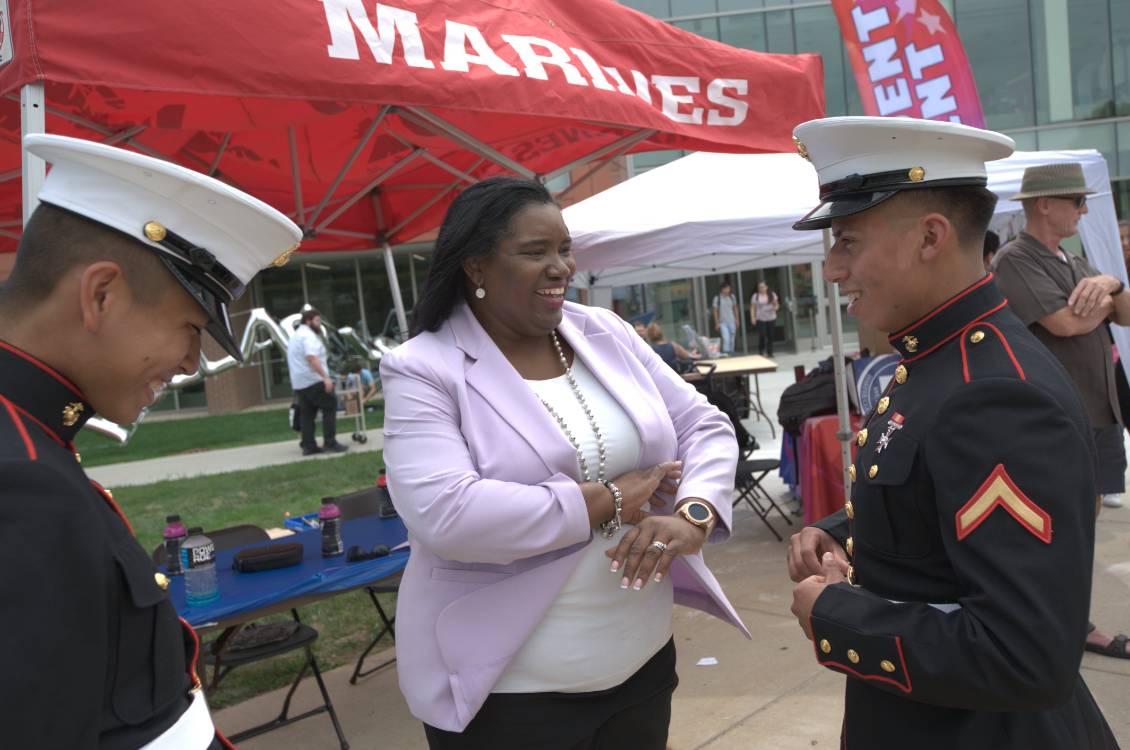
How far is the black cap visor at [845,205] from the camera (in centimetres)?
154

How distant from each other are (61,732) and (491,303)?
1363mm

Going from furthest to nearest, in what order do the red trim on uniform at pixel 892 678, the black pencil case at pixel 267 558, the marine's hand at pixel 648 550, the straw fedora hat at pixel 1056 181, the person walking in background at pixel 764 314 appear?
1. the person walking in background at pixel 764 314
2. the straw fedora hat at pixel 1056 181
3. the black pencil case at pixel 267 558
4. the marine's hand at pixel 648 550
5. the red trim on uniform at pixel 892 678

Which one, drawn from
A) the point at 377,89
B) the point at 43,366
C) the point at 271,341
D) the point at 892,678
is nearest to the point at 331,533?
the point at 377,89

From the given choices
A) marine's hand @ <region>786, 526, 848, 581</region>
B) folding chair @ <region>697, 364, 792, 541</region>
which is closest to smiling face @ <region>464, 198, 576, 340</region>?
marine's hand @ <region>786, 526, 848, 581</region>

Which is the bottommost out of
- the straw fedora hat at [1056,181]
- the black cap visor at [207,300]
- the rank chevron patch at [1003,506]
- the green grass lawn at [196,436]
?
the green grass lawn at [196,436]

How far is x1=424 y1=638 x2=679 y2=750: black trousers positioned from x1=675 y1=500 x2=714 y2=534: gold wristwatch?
39cm

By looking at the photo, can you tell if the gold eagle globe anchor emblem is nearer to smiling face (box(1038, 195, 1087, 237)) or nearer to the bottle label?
the bottle label

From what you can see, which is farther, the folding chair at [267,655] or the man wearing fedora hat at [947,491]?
the folding chair at [267,655]

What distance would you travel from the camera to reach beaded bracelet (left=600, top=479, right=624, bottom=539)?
197 centimetres

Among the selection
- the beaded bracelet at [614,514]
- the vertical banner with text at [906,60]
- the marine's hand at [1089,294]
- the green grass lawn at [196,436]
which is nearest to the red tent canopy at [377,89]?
the vertical banner with text at [906,60]

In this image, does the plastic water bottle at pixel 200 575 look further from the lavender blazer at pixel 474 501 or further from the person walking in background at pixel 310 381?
the person walking in background at pixel 310 381

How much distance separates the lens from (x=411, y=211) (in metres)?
6.76

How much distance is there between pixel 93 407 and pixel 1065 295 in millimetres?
4077

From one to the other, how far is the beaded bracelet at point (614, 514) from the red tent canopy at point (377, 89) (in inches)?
71.9
